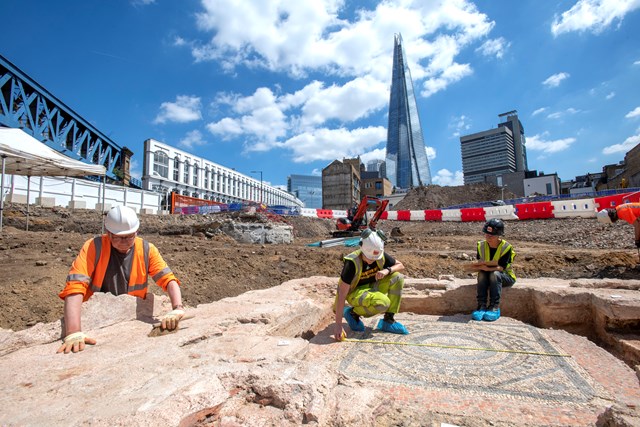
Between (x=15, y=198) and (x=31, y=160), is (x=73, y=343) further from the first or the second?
(x=15, y=198)

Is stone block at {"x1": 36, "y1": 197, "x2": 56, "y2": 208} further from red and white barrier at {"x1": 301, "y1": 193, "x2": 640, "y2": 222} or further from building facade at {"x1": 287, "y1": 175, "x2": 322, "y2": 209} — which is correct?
building facade at {"x1": 287, "y1": 175, "x2": 322, "y2": 209}

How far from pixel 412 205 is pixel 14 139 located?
108 feet

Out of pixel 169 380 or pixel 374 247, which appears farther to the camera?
pixel 374 247

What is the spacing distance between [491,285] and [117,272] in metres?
4.45

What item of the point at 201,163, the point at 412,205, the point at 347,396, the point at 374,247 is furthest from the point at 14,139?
the point at 201,163

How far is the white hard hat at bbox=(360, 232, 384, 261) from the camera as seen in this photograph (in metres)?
3.51


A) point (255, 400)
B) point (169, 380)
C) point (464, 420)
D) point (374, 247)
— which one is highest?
point (374, 247)

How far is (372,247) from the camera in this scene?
11.5 ft

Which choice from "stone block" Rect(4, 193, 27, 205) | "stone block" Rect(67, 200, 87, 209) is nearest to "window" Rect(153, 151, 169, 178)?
"stone block" Rect(67, 200, 87, 209)

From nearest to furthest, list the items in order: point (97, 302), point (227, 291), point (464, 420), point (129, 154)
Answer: point (464, 420) < point (97, 302) < point (227, 291) < point (129, 154)

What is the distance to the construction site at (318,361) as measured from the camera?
67.0 inches

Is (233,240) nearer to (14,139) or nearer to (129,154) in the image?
(14,139)

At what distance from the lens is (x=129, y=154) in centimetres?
3944

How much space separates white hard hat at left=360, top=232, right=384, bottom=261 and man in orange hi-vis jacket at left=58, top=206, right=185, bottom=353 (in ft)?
6.35
